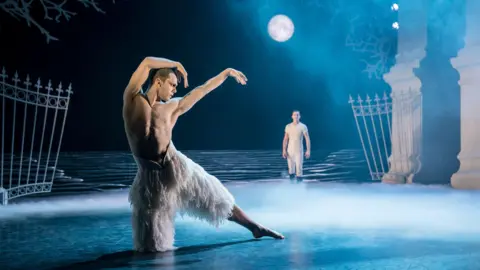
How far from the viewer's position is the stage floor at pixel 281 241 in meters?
3.82

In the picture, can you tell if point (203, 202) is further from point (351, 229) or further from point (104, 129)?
point (104, 129)

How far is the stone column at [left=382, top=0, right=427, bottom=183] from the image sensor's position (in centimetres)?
1220

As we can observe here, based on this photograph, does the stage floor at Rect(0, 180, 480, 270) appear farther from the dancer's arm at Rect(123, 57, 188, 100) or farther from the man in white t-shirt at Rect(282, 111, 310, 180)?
the man in white t-shirt at Rect(282, 111, 310, 180)

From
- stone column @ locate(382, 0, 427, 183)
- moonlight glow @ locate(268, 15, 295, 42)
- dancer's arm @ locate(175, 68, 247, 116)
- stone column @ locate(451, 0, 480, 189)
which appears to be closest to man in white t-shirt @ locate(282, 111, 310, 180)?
stone column @ locate(382, 0, 427, 183)

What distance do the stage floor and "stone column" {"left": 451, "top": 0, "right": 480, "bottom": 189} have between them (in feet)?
7.00

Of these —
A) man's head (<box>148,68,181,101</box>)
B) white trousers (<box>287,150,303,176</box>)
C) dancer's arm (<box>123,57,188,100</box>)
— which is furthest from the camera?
white trousers (<box>287,150,303,176</box>)

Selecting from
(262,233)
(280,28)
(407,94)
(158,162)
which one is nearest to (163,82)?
(158,162)

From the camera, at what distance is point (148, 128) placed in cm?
418

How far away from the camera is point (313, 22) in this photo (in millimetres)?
21609

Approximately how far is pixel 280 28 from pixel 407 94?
8975 millimetres

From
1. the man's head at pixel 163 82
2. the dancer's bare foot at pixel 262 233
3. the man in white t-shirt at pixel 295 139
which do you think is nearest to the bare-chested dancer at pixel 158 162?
the man's head at pixel 163 82

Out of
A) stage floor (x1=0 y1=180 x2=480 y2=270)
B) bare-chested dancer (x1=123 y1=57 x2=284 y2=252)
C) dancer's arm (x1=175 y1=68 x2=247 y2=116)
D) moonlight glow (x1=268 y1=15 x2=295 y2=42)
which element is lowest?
stage floor (x1=0 y1=180 x2=480 y2=270)

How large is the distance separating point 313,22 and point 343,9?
4.67 feet

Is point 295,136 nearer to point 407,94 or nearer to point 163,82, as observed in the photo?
point 407,94
